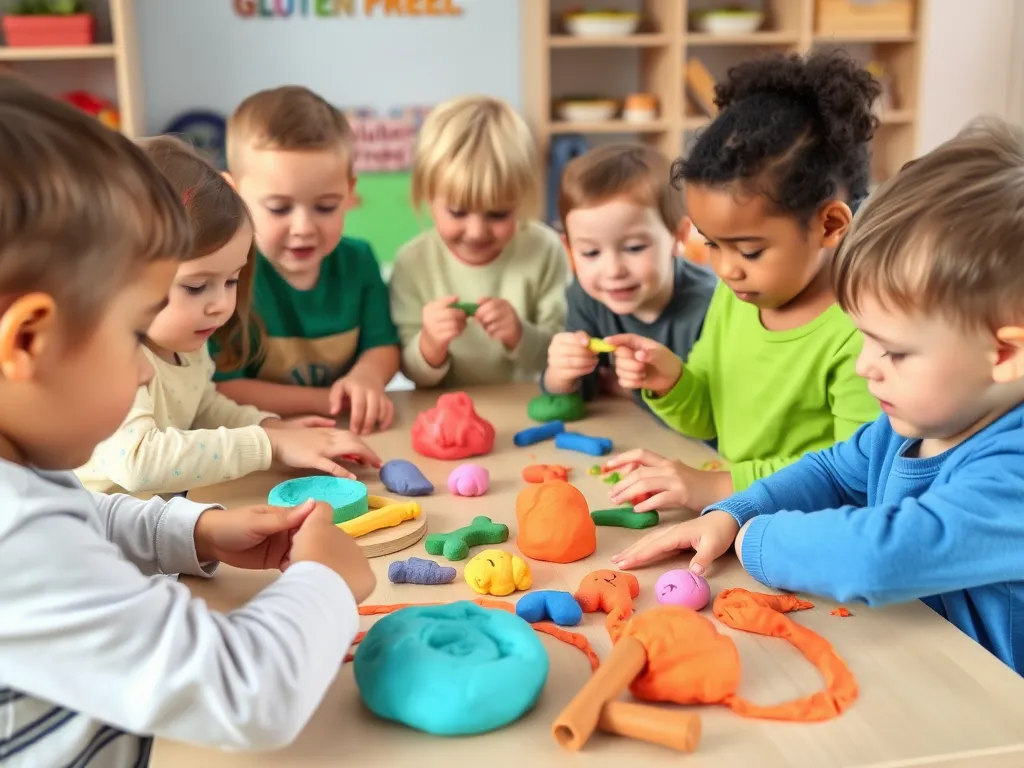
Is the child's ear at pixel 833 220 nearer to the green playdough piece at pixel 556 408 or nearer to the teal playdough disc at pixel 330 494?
the green playdough piece at pixel 556 408

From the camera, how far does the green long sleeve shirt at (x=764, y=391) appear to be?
1.21m

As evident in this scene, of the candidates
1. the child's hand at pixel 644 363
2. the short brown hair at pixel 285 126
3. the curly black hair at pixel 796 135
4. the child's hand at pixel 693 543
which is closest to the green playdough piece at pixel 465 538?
the child's hand at pixel 693 543

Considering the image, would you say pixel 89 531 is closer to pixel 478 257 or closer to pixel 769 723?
pixel 769 723

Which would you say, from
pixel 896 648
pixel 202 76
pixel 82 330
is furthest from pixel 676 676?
pixel 202 76

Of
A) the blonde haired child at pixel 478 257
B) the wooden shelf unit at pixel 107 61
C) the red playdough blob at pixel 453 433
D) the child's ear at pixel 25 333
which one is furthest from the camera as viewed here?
the wooden shelf unit at pixel 107 61

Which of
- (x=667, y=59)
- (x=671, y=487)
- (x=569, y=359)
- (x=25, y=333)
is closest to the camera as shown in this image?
(x=25, y=333)

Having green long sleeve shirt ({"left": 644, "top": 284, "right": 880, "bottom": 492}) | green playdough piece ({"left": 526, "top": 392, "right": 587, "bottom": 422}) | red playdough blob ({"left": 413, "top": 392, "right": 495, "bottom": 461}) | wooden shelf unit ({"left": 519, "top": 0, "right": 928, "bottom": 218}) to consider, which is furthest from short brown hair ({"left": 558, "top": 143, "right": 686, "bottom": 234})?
wooden shelf unit ({"left": 519, "top": 0, "right": 928, "bottom": 218})

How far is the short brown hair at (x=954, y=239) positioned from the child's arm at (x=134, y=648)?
552mm

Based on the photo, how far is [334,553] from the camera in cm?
77

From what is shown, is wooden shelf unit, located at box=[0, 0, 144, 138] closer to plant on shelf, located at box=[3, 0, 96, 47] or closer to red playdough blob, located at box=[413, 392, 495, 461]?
plant on shelf, located at box=[3, 0, 96, 47]

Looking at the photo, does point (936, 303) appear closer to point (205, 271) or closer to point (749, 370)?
point (749, 370)

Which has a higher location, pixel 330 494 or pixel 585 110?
pixel 585 110

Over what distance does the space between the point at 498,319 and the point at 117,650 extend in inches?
41.9

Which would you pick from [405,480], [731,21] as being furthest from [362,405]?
[731,21]
